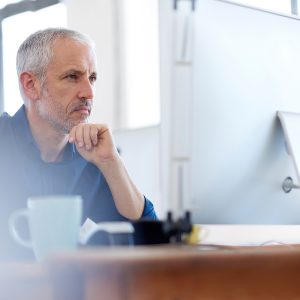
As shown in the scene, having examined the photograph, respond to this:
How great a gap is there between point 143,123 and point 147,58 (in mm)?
382

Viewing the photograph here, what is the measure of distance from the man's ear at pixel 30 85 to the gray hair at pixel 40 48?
15 millimetres

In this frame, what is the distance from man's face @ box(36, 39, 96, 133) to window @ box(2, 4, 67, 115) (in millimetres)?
2588

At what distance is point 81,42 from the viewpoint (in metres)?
1.61

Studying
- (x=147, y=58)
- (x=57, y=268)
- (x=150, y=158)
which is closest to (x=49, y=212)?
(x=57, y=268)

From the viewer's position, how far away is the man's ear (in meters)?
1.80

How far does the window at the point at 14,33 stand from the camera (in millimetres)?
4328

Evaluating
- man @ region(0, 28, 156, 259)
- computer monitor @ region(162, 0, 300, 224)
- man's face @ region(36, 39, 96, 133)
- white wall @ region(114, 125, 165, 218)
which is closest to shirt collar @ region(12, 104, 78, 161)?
man @ region(0, 28, 156, 259)

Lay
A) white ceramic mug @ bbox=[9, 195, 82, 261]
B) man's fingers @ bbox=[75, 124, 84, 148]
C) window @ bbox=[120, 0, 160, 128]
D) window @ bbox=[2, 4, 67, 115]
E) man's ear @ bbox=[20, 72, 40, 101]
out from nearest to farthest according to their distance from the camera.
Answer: white ceramic mug @ bbox=[9, 195, 82, 261], man's fingers @ bbox=[75, 124, 84, 148], man's ear @ bbox=[20, 72, 40, 101], window @ bbox=[120, 0, 160, 128], window @ bbox=[2, 4, 67, 115]

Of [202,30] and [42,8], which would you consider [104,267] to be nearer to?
→ [202,30]

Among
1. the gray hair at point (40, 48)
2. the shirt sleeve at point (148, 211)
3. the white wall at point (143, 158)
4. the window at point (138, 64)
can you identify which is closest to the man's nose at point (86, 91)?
the gray hair at point (40, 48)

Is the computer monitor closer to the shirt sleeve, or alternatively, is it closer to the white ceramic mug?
the white ceramic mug

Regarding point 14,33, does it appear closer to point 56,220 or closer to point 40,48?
point 40,48

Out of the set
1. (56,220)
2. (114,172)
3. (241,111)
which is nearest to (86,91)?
(114,172)

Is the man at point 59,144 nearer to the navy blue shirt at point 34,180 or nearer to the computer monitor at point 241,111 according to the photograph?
the navy blue shirt at point 34,180
